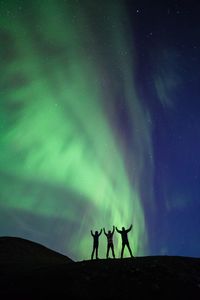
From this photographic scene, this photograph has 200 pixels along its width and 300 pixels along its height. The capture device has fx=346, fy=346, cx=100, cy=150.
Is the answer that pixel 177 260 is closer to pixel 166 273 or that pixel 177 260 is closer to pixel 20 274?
pixel 166 273

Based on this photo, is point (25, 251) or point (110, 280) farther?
point (25, 251)

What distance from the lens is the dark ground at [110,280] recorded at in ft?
61.5

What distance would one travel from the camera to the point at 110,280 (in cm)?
2017

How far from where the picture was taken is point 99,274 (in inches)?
825

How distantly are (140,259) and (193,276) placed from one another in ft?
14.5

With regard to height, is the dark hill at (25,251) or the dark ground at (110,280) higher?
the dark hill at (25,251)

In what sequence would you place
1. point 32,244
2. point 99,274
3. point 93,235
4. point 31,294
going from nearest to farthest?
point 31,294
point 99,274
point 93,235
point 32,244

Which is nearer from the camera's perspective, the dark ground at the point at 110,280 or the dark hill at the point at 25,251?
the dark ground at the point at 110,280

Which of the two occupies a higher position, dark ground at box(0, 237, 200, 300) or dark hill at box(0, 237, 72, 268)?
dark hill at box(0, 237, 72, 268)

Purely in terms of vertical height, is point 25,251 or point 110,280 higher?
point 25,251

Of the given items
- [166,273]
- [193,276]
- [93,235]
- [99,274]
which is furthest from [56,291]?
[93,235]

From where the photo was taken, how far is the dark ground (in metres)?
18.7

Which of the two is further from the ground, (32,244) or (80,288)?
(32,244)

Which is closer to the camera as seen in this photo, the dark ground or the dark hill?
the dark ground
